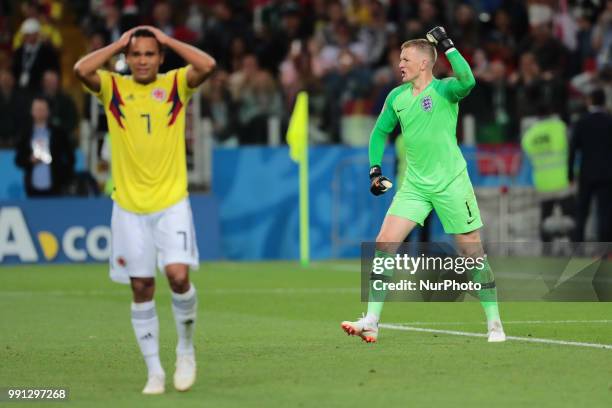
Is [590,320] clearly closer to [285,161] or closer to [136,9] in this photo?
[285,161]

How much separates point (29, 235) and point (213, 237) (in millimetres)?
2791

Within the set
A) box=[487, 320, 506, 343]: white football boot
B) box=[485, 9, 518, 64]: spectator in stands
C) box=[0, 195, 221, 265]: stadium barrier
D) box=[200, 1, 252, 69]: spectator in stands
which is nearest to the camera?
box=[487, 320, 506, 343]: white football boot

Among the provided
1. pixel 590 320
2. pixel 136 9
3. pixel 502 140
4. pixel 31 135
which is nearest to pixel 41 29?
pixel 136 9

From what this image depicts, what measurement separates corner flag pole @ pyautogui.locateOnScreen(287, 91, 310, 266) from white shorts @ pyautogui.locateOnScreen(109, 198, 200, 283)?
495 inches

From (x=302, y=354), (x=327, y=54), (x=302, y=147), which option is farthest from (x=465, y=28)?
(x=302, y=354)

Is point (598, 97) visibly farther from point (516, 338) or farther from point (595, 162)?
point (516, 338)

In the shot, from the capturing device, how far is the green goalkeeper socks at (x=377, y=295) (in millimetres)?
12219

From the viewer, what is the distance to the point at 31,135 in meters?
22.4

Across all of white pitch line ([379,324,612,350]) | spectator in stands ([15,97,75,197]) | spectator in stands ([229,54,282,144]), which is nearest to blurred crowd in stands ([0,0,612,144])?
spectator in stands ([229,54,282,144])

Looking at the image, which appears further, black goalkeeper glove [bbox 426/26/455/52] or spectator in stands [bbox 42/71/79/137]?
spectator in stands [bbox 42/71/79/137]

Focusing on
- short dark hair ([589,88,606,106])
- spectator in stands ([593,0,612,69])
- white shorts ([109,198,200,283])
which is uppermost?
spectator in stands ([593,0,612,69])

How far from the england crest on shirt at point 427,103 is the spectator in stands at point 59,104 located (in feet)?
38.6

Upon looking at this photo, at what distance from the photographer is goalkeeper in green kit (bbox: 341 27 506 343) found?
12.3 metres

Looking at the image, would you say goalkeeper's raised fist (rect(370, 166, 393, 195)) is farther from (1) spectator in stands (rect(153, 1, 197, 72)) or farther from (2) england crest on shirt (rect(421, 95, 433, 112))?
(1) spectator in stands (rect(153, 1, 197, 72))
